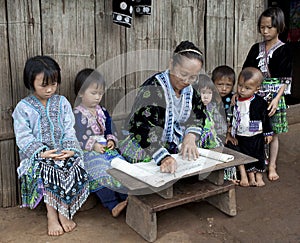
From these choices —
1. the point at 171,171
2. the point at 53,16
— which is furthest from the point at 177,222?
the point at 53,16

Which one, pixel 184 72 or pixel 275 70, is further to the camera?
pixel 275 70

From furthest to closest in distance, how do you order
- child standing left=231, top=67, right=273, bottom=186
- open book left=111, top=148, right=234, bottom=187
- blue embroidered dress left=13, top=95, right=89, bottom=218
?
child standing left=231, top=67, right=273, bottom=186 < blue embroidered dress left=13, top=95, right=89, bottom=218 < open book left=111, top=148, right=234, bottom=187

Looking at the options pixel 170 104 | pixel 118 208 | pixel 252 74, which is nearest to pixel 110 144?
pixel 118 208

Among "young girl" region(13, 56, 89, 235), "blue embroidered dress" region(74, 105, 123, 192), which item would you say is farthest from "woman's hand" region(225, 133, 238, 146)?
"young girl" region(13, 56, 89, 235)

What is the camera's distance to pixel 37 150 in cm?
307

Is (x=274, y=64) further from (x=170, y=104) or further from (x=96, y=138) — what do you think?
(x=96, y=138)

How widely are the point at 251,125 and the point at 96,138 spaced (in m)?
1.59

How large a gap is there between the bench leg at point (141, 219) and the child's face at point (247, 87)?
1664mm

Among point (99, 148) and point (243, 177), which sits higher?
point (99, 148)

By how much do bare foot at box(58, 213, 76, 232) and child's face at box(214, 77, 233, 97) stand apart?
6.60 ft

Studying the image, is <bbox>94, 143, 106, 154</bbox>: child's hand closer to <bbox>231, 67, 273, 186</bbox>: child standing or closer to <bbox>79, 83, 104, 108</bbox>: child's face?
<bbox>79, 83, 104, 108</bbox>: child's face

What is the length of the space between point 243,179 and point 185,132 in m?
1.08

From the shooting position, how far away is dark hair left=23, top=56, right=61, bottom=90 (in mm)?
3129

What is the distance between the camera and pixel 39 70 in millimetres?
3121
